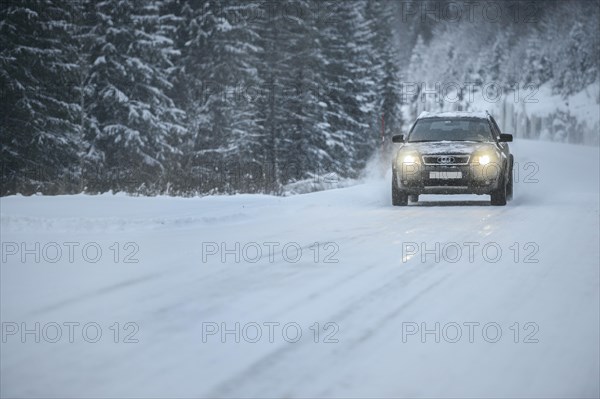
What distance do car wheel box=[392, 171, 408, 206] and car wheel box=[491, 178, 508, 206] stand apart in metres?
1.66

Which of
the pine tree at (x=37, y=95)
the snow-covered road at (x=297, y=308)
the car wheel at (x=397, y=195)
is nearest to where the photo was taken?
the snow-covered road at (x=297, y=308)

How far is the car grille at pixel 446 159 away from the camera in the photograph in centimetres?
1378

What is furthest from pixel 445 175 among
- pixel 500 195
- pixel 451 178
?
pixel 500 195

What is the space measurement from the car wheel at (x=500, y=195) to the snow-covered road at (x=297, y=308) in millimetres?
2985

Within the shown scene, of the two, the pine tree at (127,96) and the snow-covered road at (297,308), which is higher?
the pine tree at (127,96)

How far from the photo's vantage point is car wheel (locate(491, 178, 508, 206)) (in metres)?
13.9

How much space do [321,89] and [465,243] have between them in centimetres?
2679

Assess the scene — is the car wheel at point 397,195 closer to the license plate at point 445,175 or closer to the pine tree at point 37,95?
the license plate at point 445,175

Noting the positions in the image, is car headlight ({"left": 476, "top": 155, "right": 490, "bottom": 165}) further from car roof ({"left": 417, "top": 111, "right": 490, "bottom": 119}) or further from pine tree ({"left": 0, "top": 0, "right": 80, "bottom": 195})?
pine tree ({"left": 0, "top": 0, "right": 80, "bottom": 195})

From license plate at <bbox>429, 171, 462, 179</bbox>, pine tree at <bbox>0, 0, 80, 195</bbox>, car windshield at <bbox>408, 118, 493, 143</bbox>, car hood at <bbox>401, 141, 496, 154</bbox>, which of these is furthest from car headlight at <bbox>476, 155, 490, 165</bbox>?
pine tree at <bbox>0, 0, 80, 195</bbox>

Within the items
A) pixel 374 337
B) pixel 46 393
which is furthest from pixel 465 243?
pixel 46 393

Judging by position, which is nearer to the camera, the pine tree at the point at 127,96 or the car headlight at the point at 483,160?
the car headlight at the point at 483,160

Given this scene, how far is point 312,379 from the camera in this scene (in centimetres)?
376

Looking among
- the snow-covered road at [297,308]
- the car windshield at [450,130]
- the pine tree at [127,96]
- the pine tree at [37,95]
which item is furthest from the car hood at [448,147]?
the pine tree at [127,96]
